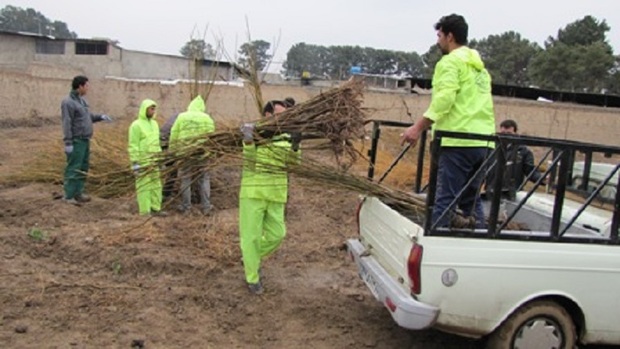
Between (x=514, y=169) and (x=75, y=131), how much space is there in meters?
5.40

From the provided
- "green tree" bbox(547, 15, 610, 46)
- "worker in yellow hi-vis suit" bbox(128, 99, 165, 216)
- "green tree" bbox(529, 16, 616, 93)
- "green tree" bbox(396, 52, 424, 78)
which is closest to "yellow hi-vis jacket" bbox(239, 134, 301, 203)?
"worker in yellow hi-vis suit" bbox(128, 99, 165, 216)

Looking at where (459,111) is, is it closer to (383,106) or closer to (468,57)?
(468,57)

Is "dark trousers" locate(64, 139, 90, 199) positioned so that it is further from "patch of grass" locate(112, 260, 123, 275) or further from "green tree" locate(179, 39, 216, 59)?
"patch of grass" locate(112, 260, 123, 275)

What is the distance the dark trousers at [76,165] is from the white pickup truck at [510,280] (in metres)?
4.98

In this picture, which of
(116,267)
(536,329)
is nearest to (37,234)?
(116,267)

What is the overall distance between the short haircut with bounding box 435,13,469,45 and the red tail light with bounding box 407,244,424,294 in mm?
1476

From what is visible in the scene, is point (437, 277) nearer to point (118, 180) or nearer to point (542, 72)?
point (118, 180)

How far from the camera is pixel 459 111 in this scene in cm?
386

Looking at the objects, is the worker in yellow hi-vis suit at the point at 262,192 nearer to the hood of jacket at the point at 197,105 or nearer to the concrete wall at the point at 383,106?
the hood of jacket at the point at 197,105

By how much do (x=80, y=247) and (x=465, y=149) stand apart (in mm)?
3913

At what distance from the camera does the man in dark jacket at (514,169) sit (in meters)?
3.79

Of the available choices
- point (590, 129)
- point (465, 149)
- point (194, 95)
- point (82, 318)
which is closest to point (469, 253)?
point (465, 149)

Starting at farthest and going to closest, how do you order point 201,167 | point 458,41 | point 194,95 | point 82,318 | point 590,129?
1. point 590,129
2. point 194,95
3. point 201,167
4. point 82,318
5. point 458,41

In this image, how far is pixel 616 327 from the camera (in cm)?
364
